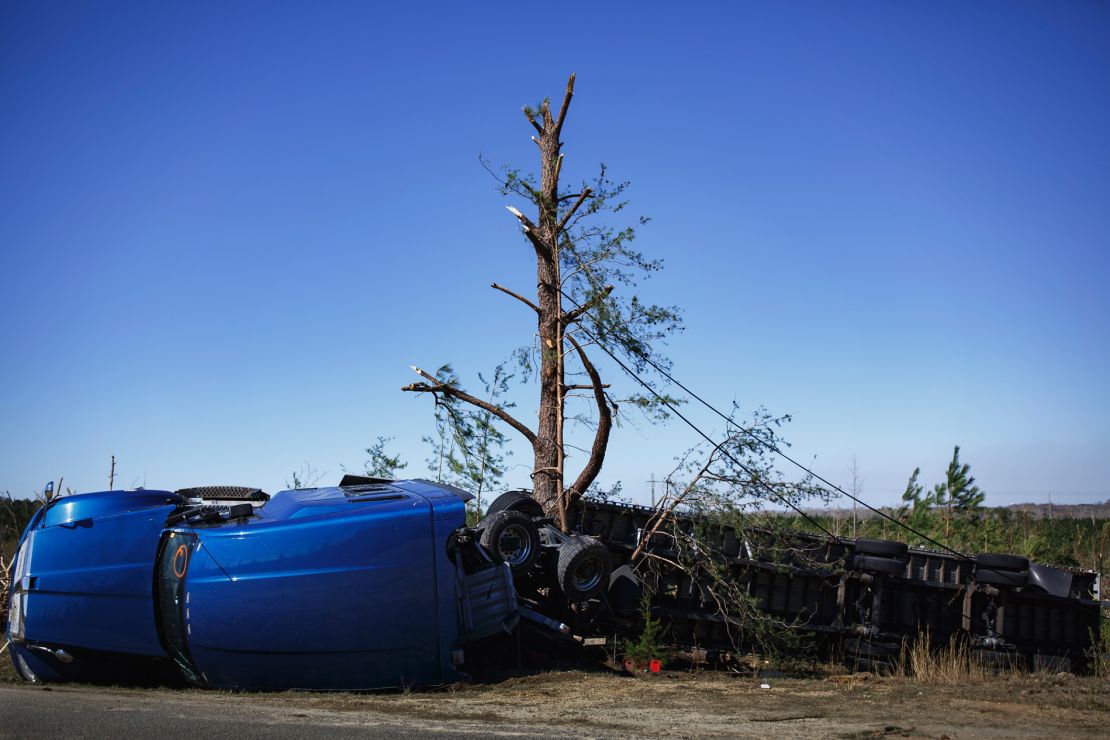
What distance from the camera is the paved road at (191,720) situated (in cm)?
595

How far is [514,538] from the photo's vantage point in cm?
1018

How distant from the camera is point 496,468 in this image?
49.9ft

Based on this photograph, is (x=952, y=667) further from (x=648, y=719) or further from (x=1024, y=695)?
(x=648, y=719)

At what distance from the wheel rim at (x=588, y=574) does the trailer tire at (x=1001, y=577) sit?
5.23 m

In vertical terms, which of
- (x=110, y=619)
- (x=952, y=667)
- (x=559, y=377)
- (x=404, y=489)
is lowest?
(x=952, y=667)

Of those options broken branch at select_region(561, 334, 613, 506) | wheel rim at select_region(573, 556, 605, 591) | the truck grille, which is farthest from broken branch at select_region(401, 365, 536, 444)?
the truck grille

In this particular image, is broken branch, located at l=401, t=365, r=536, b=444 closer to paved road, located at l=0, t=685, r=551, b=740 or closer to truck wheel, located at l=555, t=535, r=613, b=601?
truck wheel, located at l=555, t=535, r=613, b=601

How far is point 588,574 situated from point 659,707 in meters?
2.67

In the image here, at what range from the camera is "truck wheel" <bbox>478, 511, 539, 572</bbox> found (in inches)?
390

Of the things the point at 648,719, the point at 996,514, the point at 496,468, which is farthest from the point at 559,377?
the point at 996,514

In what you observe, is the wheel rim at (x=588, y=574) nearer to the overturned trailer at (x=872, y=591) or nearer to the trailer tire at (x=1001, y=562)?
the overturned trailer at (x=872, y=591)

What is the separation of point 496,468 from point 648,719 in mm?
8301

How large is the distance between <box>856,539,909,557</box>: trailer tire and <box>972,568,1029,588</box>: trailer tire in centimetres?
111

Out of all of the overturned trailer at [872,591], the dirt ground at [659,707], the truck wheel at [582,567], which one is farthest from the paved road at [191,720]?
the overturned trailer at [872,591]
